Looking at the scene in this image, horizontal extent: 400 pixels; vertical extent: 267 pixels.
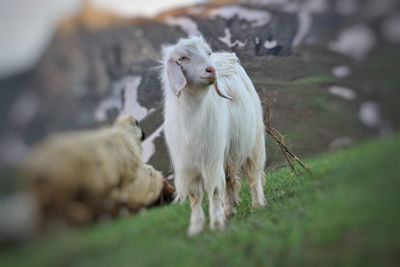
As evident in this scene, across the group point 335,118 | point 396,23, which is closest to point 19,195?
point 396,23

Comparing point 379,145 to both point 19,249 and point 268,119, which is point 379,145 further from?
point 268,119

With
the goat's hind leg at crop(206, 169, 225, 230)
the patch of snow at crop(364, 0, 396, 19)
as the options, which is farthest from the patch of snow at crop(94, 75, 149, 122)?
the patch of snow at crop(364, 0, 396, 19)

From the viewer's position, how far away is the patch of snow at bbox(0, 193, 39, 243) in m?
4.71

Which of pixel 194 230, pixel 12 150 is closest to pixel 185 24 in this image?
pixel 194 230

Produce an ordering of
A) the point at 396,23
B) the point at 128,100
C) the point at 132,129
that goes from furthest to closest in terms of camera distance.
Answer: the point at 128,100 → the point at 132,129 → the point at 396,23

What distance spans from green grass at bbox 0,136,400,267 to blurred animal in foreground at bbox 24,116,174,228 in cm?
17

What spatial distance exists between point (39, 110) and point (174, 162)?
3.19m

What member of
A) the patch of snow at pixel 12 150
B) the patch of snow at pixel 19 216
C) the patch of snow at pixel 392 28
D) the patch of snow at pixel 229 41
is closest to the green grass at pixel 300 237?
A: the patch of snow at pixel 19 216

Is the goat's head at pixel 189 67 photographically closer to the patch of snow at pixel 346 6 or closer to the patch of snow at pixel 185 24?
the patch of snow at pixel 346 6

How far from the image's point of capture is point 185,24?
10.4 m

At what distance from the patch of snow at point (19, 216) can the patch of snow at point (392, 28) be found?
3.61 m

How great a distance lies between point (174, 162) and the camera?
8.50 m

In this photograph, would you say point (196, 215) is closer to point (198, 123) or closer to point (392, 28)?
point (198, 123)

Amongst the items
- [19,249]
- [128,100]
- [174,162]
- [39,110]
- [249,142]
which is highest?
[39,110]
